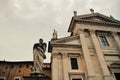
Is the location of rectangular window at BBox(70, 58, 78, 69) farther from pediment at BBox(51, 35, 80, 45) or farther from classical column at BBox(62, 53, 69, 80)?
pediment at BBox(51, 35, 80, 45)

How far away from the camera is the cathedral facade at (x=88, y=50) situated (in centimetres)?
1570

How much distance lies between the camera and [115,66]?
56.1ft

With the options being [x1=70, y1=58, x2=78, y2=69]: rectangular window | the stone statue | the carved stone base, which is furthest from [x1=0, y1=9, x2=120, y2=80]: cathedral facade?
the carved stone base

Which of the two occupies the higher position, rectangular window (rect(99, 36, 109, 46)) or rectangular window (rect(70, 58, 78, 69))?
rectangular window (rect(99, 36, 109, 46))

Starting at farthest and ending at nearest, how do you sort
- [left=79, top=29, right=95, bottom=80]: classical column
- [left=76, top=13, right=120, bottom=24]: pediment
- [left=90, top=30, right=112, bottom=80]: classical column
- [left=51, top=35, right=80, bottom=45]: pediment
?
[left=76, top=13, right=120, bottom=24]: pediment → [left=51, top=35, right=80, bottom=45]: pediment → [left=90, top=30, right=112, bottom=80]: classical column → [left=79, top=29, right=95, bottom=80]: classical column

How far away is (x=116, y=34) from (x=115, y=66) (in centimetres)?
550

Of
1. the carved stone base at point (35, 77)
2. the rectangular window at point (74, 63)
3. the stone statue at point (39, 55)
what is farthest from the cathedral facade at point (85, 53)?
the carved stone base at point (35, 77)

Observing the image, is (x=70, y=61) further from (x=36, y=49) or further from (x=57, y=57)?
(x=36, y=49)

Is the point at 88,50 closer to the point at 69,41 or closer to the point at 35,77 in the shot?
the point at 69,41

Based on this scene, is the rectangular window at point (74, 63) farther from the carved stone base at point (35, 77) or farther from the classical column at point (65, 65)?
the carved stone base at point (35, 77)

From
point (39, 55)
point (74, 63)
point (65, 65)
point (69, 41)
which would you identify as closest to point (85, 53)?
point (74, 63)

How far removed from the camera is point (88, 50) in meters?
17.9

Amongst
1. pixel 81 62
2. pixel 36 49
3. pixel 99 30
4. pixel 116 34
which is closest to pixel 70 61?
pixel 81 62

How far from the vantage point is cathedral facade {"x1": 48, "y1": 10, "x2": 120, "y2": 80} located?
15.7 metres
